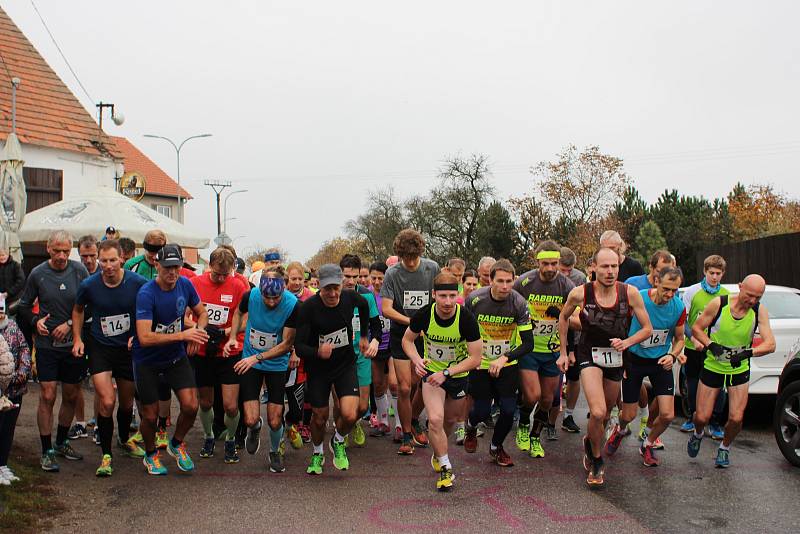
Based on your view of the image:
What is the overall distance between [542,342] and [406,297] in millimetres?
1527

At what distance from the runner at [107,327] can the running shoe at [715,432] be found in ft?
21.0

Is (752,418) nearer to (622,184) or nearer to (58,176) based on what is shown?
(58,176)

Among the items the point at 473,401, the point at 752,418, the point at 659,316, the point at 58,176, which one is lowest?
the point at 752,418

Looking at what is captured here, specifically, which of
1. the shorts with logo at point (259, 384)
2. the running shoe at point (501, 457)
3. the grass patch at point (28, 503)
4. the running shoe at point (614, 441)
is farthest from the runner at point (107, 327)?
the running shoe at point (614, 441)

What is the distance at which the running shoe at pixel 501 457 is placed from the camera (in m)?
7.84

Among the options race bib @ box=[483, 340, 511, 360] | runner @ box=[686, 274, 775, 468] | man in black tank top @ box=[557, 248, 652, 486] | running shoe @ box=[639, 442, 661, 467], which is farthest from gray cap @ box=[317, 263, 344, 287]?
runner @ box=[686, 274, 775, 468]

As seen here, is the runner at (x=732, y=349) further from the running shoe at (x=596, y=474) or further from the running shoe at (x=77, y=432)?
the running shoe at (x=77, y=432)

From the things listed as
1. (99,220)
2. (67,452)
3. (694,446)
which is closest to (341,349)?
(67,452)

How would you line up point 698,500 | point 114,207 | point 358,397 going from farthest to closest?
point 114,207 < point 358,397 < point 698,500

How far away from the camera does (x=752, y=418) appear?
34.2 feet

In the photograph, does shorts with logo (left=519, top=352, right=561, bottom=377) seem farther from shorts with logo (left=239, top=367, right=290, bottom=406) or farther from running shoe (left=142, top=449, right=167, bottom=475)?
running shoe (left=142, top=449, right=167, bottom=475)

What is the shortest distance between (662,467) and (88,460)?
5.67m

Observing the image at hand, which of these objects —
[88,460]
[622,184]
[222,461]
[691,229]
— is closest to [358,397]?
[222,461]

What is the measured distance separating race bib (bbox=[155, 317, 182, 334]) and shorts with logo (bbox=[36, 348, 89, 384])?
45.2 inches
